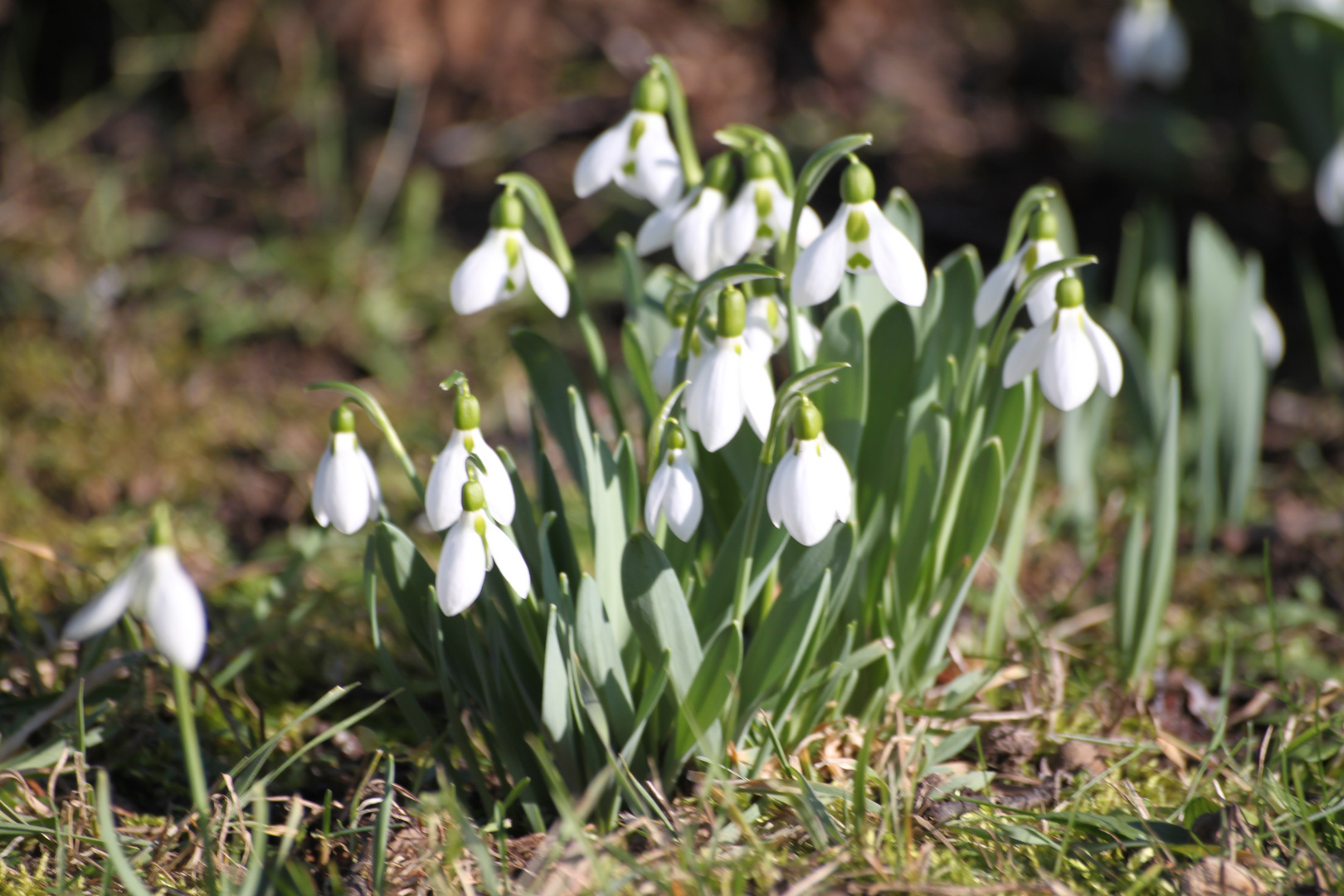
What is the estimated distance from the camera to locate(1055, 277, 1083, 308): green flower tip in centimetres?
120

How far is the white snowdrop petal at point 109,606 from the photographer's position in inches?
33.9

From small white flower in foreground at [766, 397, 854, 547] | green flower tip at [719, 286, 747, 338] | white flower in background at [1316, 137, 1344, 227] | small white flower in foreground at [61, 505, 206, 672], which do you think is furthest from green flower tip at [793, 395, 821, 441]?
white flower in background at [1316, 137, 1344, 227]

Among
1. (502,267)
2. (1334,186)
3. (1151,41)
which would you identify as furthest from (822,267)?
(1151,41)

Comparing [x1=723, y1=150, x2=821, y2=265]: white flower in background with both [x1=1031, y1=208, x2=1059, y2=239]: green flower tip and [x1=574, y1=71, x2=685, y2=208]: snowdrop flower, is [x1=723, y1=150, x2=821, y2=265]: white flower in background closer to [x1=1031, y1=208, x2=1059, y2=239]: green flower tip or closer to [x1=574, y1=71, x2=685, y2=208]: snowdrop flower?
[x1=574, y1=71, x2=685, y2=208]: snowdrop flower

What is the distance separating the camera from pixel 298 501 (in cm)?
241

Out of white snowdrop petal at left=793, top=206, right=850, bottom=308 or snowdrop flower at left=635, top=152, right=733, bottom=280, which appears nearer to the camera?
Result: white snowdrop petal at left=793, top=206, right=850, bottom=308

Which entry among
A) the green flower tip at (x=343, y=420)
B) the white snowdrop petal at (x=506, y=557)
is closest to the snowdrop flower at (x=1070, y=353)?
the white snowdrop petal at (x=506, y=557)

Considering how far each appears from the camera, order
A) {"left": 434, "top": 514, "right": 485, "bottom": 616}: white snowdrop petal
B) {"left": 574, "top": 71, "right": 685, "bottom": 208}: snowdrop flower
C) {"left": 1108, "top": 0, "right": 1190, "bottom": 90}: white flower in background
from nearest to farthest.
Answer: {"left": 434, "top": 514, "right": 485, "bottom": 616}: white snowdrop petal, {"left": 574, "top": 71, "right": 685, "bottom": 208}: snowdrop flower, {"left": 1108, "top": 0, "right": 1190, "bottom": 90}: white flower in background

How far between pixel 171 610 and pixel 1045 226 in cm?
111

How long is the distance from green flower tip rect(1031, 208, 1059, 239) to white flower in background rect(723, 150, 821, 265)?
0.28m

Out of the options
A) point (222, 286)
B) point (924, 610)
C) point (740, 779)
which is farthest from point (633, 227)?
point (740, 779)

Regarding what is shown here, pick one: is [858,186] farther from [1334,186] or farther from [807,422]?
[1334,186]

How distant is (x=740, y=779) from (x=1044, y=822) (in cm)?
42

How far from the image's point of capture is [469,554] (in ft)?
3.55
